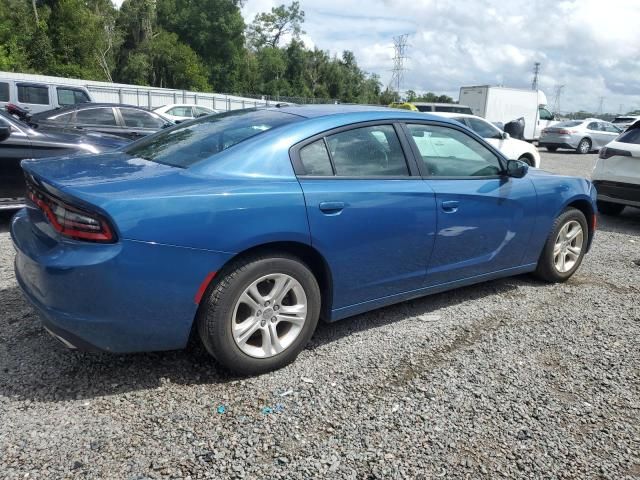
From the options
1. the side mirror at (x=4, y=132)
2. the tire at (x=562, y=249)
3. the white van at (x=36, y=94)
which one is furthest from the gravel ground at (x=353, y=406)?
the white van at (x=36, y=94)

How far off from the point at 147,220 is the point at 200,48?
65245 mm

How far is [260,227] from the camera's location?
276 cm

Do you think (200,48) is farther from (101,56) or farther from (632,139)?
(632,139)

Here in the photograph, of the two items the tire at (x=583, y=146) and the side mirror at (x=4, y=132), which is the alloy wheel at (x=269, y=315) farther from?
the tire at (x=583, y=146)

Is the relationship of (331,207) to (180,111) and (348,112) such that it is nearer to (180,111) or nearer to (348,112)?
(348,112)

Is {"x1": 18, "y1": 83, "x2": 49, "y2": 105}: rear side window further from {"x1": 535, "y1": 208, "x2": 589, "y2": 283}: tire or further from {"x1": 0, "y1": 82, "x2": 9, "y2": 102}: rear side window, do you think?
{"x1": 535, "y1": 208, "x2": 589, "y2": 283}: tire

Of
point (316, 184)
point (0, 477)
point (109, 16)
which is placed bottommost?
point (0, 477)

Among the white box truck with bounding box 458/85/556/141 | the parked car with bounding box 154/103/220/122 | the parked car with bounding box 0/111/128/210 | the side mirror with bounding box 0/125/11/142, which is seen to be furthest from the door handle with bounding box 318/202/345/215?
the white box truck with bounding box 458/85/556/141

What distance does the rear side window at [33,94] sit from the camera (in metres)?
15.7

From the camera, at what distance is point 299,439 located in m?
2.47

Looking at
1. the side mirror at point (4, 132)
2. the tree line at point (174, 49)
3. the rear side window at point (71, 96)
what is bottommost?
the side mirror at point (4, 132)

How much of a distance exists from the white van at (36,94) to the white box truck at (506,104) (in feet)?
56.1

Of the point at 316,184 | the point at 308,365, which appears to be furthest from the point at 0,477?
the point at 316,184

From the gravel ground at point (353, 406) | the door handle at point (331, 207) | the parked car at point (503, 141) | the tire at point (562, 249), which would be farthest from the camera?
the parked car at point (503, 141)
